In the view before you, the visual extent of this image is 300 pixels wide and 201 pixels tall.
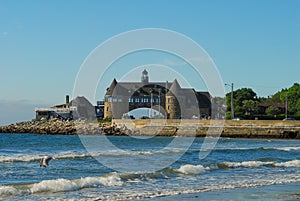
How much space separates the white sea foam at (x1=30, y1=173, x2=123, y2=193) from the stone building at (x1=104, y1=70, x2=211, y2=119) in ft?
259

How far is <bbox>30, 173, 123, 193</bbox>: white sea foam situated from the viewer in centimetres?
1805

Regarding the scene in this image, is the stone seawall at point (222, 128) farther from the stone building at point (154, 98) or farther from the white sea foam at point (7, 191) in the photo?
the white sea foam at point (7, 191)

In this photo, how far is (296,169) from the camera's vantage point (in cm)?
2603

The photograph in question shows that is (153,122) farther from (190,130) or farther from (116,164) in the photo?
(116,164)

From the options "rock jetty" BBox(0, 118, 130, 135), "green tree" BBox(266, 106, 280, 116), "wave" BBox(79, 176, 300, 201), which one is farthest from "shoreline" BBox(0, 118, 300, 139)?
"wave" BBox(79, 176, 300, 201)

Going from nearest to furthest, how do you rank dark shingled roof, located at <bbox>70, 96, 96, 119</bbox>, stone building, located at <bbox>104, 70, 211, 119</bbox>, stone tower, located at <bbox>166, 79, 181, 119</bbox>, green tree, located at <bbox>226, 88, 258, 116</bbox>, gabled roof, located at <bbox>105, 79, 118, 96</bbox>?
1. stone tower, located at <bbox>166, 79, 181, 119</bbox>
2. stone building, located at <bbox>104, 70, 211, 119</bbox>
3. dark shingled roof, located at <bbox>70, 96, 96, 119</bbox>
4. gabled roof, located at <bbox>105, 79, 118, 96</bbox>
5. green tree, located at <bbox>226, 88, 258, 116</bbox>

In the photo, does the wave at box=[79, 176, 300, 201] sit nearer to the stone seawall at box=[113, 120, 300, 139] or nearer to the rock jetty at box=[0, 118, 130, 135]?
the stone seawall at box=[113, 120, 300, 139]

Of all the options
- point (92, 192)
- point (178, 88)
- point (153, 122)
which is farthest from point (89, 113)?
point (92, 192)

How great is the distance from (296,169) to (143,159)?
891cm

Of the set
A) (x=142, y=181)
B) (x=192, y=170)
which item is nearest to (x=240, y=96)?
(x=192, y=170)

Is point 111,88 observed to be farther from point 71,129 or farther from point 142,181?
point 142,181

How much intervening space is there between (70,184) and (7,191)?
222 centimetres

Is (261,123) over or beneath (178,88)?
beneath

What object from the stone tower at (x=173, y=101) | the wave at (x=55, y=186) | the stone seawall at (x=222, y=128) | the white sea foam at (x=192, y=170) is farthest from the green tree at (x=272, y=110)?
the wave at (x=55, y=186)
